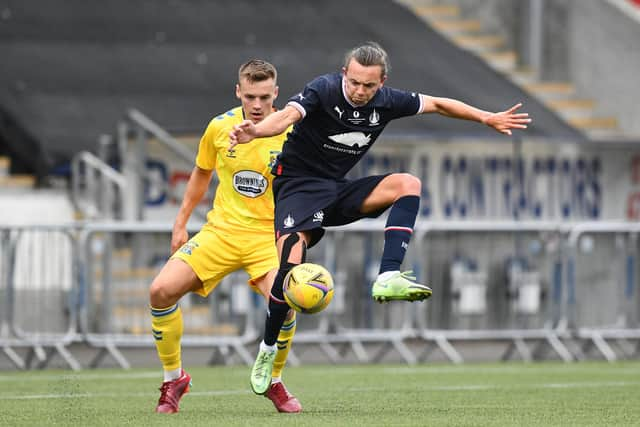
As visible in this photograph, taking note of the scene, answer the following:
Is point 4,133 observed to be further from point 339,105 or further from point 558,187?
point 339,105

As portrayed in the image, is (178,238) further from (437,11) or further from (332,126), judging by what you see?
(437,11)

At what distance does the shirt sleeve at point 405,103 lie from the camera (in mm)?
8961

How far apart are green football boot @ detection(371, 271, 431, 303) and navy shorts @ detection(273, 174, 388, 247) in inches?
25.7

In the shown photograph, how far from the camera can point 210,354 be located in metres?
16.2

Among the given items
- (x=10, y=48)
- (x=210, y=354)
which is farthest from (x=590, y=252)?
(x=10, y=48)

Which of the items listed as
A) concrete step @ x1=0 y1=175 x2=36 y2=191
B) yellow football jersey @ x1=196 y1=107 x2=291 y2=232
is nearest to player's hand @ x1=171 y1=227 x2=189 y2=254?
yellow football jersey @ x1=196 y1=107 x2=291 y2=232

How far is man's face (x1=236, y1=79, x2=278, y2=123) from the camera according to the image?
A: 9.21 m

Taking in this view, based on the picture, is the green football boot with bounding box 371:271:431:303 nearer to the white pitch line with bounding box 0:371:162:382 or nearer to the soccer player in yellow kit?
the soccer player in yellow kit

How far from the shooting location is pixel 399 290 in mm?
8406

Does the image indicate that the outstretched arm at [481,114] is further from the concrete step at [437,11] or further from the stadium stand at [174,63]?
the concrete step at [437,11]

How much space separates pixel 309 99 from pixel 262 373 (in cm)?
163

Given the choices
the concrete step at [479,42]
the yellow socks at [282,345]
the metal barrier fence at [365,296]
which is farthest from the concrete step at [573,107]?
the yellow socks at [282,345]

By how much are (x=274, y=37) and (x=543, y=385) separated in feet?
32.7

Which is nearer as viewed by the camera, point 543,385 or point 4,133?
point 543,385
